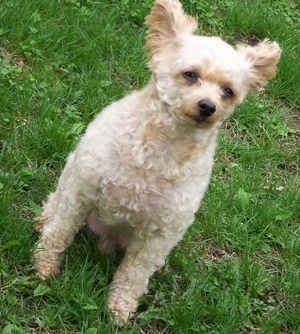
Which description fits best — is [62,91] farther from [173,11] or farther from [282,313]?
[282,313]

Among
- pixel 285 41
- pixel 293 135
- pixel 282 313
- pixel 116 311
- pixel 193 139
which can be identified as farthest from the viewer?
pixel 285 41

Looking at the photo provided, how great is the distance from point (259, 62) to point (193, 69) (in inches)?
20.1

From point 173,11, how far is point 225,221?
1610 mm

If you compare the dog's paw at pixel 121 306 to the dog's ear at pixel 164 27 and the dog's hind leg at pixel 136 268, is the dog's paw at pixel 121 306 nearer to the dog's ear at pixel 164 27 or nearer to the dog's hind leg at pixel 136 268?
the dog's hind leg at pixel 136 268

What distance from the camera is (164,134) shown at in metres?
3.48

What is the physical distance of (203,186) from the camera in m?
3.63

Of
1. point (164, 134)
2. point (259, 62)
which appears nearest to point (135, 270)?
point (164, 134)

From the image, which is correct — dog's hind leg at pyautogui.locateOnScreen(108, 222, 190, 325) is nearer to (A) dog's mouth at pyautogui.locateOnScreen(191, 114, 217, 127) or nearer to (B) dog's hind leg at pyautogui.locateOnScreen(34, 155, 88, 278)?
(B) dog's hind leg at pyautogui.locateOnScreen(34, 155, 88, 278)

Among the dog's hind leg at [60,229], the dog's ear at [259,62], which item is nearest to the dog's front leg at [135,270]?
the dog's hind leg at [60,229]

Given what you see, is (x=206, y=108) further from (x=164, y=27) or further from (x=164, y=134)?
(x=164, y=27)

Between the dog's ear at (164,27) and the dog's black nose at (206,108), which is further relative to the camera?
the dog's ear at (164,27)

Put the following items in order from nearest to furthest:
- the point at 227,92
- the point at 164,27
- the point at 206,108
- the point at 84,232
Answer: the point at 206,108 < the point at 227,92 < the point at 164,27 < the point at 84,232

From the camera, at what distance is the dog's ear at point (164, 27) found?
11.5ft

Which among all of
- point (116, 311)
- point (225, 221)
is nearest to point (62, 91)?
point (225, 221)
